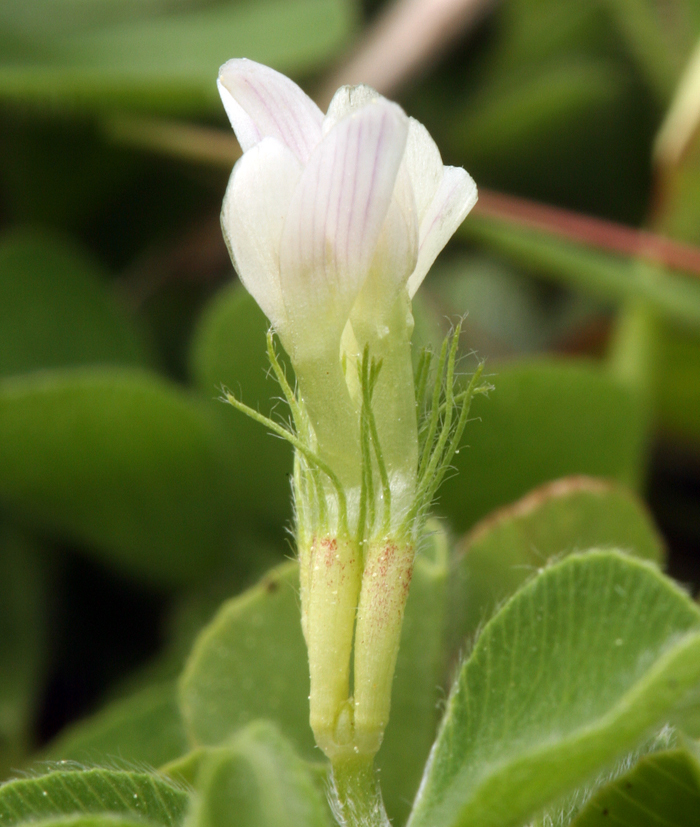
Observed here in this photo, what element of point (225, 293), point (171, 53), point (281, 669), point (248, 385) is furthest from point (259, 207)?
point (171, 53)

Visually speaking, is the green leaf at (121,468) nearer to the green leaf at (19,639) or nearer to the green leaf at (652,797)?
the green leaf at (19,639)

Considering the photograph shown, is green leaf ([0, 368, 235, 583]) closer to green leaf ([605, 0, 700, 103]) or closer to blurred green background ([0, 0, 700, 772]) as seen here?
blurred green background ([0, 0, 700, 772])

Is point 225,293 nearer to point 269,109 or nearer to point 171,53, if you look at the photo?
point 171,53

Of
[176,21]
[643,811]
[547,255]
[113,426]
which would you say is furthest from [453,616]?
[176,21]

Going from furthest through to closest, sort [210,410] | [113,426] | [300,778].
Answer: [210,410]
[113,426]
[300,778]

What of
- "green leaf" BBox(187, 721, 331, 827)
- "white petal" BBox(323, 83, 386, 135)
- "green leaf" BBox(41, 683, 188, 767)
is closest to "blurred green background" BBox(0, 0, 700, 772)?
"green leaf" BBox(41, 683, 188, 767)

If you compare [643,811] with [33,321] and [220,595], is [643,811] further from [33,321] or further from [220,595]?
[33,321]
